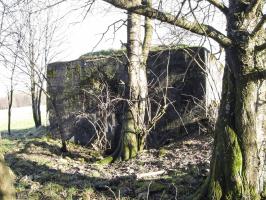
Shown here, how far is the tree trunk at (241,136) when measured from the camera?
5438 millimetres

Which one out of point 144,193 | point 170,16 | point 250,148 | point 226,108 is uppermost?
point 170,16

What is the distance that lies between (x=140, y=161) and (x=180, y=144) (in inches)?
51.9

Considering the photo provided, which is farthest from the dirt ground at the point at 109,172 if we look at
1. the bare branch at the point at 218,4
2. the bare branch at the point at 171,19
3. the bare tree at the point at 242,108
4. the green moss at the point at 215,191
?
the bare branch at the point at 218,4

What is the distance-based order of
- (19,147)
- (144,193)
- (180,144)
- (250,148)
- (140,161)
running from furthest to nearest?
(19,147) < (180,144) < (140,161) < (144,193) < (250,148)

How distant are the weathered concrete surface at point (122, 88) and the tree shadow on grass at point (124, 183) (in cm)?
253

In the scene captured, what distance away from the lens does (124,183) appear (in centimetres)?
749

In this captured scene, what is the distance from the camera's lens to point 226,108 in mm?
5664

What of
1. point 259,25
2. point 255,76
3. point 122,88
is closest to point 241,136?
point 255,76

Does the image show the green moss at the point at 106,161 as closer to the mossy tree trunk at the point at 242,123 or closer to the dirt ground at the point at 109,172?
the dirt ground at the point at 109,172

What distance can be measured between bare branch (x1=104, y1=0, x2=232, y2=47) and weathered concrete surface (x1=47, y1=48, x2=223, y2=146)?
4.41m

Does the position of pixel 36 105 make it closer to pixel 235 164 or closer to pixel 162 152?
pixel 162 152

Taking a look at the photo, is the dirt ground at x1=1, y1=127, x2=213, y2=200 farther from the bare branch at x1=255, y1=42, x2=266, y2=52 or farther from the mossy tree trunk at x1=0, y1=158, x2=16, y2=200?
the bare branch at x1=255, y1=42, x2=266, y2=52

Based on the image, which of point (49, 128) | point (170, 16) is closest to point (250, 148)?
point (170, 16)

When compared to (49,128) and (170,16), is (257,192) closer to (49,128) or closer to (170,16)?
(170,16)
